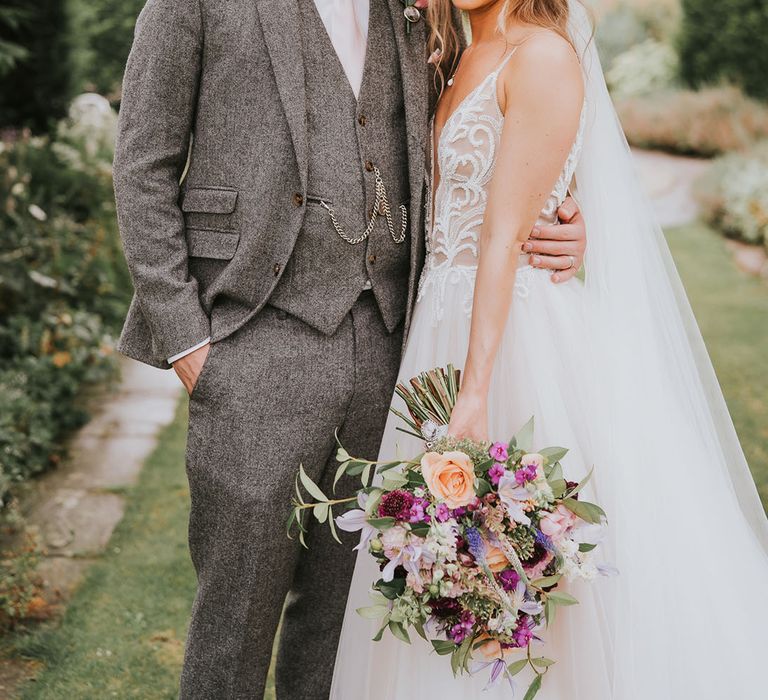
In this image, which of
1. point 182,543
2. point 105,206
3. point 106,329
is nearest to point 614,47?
point 105,206

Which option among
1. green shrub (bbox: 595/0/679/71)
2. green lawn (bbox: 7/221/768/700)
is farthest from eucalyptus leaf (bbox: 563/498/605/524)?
green shrub (bbox: 595/0/679/71)

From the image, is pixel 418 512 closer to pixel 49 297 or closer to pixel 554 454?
pixel 554 454

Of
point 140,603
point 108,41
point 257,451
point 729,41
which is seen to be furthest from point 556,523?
point 729,41

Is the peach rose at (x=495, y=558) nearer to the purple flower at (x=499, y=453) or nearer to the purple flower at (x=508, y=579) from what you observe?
the purple flower at (x=508, y=579)

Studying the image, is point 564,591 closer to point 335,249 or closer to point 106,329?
point 335,249

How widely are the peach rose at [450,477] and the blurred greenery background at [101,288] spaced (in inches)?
66.4

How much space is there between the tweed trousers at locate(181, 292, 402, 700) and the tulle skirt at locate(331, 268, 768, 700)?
0.16m

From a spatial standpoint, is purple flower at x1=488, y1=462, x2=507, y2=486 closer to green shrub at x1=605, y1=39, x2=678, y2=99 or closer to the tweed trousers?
the tweed trousers

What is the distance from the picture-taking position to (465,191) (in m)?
2.21

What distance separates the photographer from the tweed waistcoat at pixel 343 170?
2.09 meters

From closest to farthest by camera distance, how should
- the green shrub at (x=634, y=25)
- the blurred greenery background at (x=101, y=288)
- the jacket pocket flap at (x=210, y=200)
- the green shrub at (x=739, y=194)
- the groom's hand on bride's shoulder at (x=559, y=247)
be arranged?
the jacket pocket flap at (x=210, y=200)
the groom's hand on bride's shoulder at (x=559, y=247)
the blurred greenery background at (x=101, y=288)
the green shrub at (x=739, y=194)
the green shrub at (x=634, y=25)

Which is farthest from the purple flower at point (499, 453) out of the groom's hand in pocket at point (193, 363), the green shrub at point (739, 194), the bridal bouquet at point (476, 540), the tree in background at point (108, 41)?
the green shrub at point (739, 194)

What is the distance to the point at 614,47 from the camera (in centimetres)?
1666

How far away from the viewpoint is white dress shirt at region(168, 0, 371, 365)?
7.02 feet
